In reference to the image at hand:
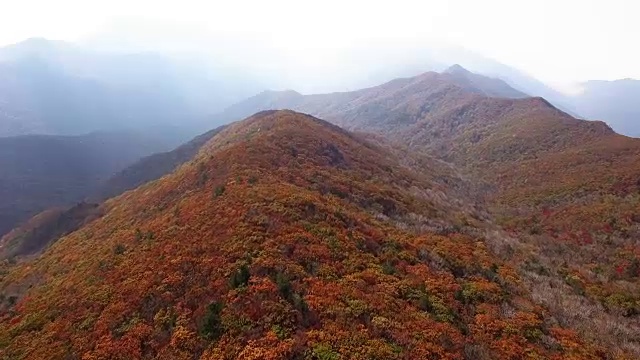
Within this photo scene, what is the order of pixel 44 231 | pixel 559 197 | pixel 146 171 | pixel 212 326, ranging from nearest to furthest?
pixel 212 326 → pixel 44 231 → pixel 559 197 → pixel 146 171

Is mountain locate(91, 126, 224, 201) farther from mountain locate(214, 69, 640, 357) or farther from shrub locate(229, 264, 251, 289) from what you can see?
shrub locate(229, 264, 251, 289)

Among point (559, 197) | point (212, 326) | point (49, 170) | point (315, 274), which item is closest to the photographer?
point (212, 326)

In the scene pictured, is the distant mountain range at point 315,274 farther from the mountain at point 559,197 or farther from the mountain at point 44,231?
the mountain at point 44,231

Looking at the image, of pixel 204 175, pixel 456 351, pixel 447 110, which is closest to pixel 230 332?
pixel 456 351

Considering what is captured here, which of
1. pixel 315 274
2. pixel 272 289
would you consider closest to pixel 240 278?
pixel 272 289

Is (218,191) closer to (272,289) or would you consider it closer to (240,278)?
(240,278)

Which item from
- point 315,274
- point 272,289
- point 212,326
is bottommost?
point 212,326
